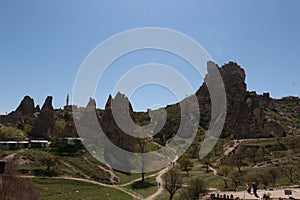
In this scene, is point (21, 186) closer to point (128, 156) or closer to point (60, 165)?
point (60, 165)

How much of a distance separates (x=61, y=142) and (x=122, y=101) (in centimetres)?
1356

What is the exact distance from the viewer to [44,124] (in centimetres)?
6494

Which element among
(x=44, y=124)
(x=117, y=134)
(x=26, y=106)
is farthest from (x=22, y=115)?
(x=117, y=134)

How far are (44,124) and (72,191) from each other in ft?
111

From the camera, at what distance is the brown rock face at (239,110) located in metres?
78.1

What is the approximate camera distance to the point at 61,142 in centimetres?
5478

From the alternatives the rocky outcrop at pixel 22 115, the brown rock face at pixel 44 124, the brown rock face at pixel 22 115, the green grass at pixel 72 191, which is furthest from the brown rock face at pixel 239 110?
the brown rock face at pixel 22 115

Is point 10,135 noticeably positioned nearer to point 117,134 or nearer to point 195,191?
point 117,134

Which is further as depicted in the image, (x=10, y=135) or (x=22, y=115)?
(x=22, y=115)

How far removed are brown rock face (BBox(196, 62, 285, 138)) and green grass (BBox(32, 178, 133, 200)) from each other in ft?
172

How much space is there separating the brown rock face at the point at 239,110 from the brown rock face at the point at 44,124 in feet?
156

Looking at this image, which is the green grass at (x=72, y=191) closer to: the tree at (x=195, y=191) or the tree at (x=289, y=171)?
the tree at (x=195, y=191)

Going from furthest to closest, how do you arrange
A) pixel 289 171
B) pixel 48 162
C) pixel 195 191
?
1. pixel 48 162
2. pixel 289 171
3. pixel 195 191

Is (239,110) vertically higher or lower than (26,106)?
lower
